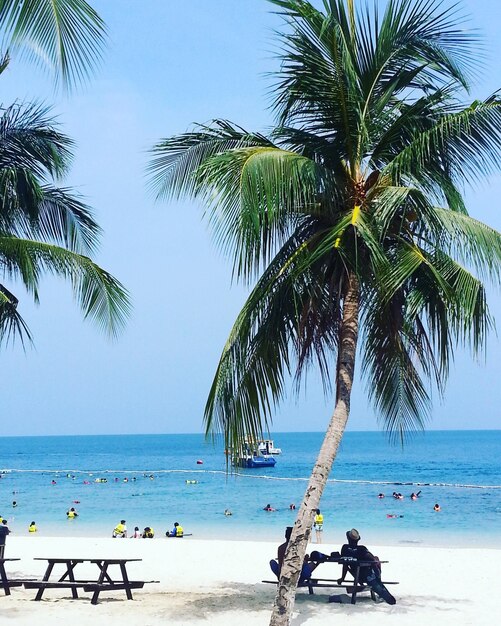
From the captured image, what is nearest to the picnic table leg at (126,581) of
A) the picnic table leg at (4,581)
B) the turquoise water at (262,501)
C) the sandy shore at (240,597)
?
the sandy shore at (240,597)

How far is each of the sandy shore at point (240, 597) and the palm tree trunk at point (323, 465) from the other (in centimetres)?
144

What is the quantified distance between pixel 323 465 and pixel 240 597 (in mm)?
3673

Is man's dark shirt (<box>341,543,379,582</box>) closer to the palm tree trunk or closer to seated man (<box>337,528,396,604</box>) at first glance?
seated man (<box>337,528,396,604</box>)

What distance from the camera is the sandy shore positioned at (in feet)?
34.3

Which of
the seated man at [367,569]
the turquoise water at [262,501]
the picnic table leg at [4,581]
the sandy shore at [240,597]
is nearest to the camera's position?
the sandy shore at [240,597]

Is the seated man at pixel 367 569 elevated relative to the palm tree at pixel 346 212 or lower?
lower

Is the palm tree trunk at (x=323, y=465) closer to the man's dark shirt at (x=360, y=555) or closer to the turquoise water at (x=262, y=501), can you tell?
the turquoise water at (x=262, y=501)

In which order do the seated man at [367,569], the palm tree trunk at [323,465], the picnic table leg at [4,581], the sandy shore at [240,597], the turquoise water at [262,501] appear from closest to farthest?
the palm tree trunk at [323,465] → the sandy shore at [240,597] → the seated man at [367,569] → the picnic table leg at [4,581] → the turquoise water at [262,501]

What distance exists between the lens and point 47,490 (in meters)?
66.6

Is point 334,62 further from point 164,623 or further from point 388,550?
point 388,550

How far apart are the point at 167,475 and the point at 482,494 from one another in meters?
35.4

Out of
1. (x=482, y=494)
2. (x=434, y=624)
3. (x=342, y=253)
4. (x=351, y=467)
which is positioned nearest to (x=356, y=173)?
(x=342, y=253)

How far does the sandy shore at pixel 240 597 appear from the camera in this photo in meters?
10.5

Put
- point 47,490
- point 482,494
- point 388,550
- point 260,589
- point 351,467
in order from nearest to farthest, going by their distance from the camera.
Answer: point 260,589 → point 388,550 → point 482,494 → point 47,490 → point 351,467
